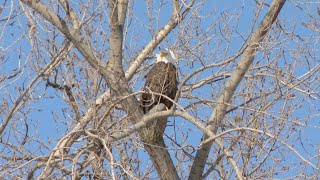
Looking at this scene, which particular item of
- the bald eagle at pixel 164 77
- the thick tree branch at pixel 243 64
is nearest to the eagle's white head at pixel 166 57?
the bald eagle at pixel 164 77

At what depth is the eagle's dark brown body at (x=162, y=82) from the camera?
907cm

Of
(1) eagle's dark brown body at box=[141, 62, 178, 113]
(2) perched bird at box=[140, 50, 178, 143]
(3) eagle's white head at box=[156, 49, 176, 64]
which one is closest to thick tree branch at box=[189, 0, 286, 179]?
(2) perched bird at box=[140, 50, 178, 143]

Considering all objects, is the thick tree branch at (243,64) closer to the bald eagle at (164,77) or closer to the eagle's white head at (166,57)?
the bald eagle at (164,77)

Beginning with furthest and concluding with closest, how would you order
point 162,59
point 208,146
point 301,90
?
point 162,59 → point 208,146 → point 301,90

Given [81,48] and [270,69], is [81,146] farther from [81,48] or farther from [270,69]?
[270,69]

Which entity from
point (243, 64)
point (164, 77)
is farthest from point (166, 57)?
point (243, 64)

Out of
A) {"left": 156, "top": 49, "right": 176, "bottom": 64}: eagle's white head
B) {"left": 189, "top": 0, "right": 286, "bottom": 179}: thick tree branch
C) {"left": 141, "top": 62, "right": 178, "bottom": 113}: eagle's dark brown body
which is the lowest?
{"left": 189, "top": 0, "right": 286, "bottom": 179}: thick tree branch

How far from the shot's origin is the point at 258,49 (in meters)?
8.17

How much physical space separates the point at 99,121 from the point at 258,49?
174cm

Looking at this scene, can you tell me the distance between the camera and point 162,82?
934cm

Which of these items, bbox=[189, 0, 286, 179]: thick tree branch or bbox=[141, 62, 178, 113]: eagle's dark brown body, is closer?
bbox=[189, 0, 286, 179]: thick tree branch

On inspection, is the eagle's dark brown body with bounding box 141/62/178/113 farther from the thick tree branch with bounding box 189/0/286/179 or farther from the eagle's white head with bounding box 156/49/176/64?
the thick tree branch with bounding box 189/0/286/179

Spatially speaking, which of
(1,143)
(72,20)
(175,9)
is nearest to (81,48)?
(72,20)

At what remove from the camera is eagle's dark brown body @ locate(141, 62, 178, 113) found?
907 centimetres
